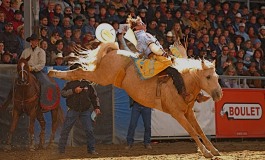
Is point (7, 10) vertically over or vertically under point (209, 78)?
over

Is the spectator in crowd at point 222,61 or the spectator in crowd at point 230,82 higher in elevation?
the spectator in crowd at point 222,61

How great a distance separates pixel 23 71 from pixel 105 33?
239cm

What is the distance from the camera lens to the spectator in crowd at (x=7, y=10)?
14.1 m

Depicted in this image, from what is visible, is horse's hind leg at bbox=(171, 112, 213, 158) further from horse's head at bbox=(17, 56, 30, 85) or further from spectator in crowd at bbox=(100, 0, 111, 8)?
spectator in crowd at bbox=(100, 0, 111, 8)

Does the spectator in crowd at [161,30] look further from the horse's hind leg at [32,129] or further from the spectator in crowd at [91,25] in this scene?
the horse's hind leg at [32,129]

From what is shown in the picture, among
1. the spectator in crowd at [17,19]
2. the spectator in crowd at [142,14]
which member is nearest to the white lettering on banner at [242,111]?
the spectator in crowd at [142,14]

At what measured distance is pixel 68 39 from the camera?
45.5ft

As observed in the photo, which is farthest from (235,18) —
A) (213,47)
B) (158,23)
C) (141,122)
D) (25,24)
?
(25,24)

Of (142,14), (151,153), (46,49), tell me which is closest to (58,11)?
(46,49)

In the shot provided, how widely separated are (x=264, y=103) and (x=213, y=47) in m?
2.34

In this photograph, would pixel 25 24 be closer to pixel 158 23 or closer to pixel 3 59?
pixel 3 59

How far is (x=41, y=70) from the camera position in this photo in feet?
41.1

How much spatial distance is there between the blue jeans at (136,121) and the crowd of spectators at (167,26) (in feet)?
5.77

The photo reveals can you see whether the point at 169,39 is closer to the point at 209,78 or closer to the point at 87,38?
the point at 87,38
